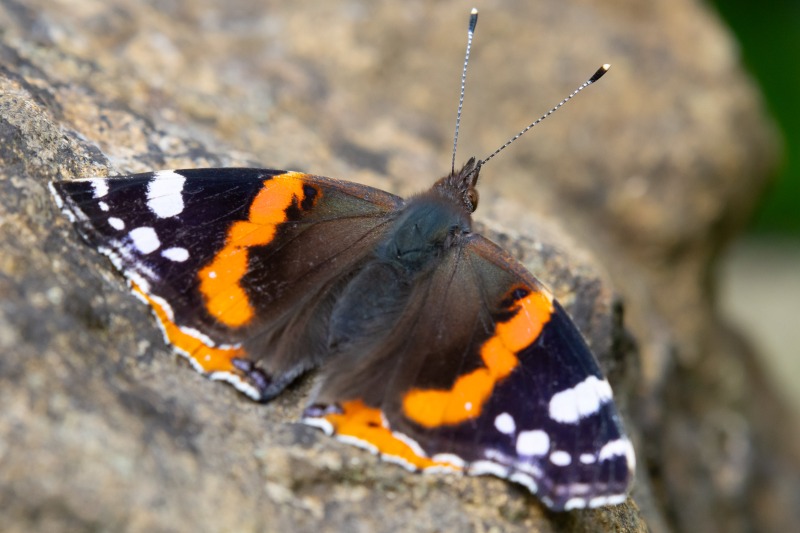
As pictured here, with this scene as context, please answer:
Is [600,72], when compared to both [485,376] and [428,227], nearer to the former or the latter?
[428,227]

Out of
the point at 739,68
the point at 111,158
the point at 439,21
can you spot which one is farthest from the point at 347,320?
the point at 739,68

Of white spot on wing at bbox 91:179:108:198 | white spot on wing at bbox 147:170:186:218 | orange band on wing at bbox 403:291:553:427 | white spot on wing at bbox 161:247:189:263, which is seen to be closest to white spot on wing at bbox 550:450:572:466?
orange band on wing at bbox 403:291:553:427

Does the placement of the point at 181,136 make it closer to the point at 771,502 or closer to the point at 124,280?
the point at 124,280

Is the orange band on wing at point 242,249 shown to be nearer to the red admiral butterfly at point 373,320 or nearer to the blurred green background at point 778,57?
the red admiral butterfly at point 373,320

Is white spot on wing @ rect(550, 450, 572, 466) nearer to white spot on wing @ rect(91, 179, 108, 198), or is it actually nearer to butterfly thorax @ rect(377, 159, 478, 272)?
butterfly thorax @ rect(377, 159, 478, 272)

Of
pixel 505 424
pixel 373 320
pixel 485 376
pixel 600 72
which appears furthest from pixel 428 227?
pixel 600 72

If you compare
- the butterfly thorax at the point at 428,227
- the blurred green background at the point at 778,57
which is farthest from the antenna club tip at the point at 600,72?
the blurred green background at the point at 778,57
